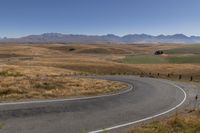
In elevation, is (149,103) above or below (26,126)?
below

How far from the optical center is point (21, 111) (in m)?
14.3

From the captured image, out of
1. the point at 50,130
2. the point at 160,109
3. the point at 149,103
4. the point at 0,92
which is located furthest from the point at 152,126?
the point at 0,92

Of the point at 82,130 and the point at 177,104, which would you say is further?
the point at 177,104

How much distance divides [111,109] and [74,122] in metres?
4.62

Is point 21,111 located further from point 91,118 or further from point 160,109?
point 160,109

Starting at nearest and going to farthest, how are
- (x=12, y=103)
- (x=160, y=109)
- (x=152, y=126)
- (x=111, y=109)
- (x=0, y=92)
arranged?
(x=152, y=126)
(x=12, y=103)
(x=111, y=109)
(x=160, y=109)
(x=0, y=92)

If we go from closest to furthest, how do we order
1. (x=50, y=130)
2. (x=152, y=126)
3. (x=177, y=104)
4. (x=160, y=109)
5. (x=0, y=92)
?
(x=50, y=130)
(x=152, y=126)
(x=160, y=109)
(x=0, y=92)
(x=177, y=104)

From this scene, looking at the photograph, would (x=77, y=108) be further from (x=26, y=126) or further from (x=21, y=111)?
(x=26, y=126)

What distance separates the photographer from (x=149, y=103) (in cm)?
2169

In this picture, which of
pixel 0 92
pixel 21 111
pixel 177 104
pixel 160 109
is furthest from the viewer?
pixel 177 104

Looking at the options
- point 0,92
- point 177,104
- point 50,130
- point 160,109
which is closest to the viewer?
point 50,130

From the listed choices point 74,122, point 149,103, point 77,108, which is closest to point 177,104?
point 149,103

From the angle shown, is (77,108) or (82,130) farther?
(77,108)

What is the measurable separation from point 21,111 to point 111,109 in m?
5.32
